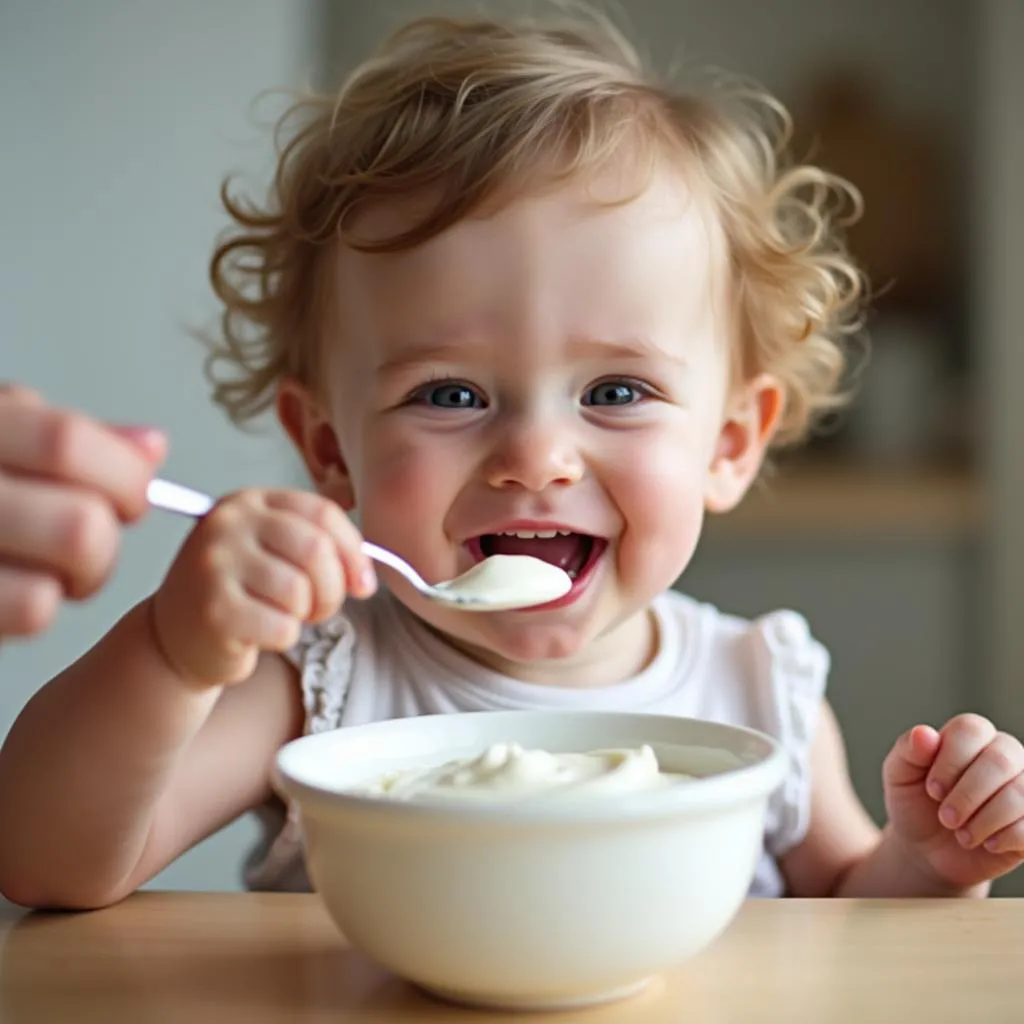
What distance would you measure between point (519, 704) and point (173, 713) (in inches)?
16.7

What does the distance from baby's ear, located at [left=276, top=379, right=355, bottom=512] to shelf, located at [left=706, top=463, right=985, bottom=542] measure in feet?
6.09

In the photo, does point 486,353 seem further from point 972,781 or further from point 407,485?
point 972,781

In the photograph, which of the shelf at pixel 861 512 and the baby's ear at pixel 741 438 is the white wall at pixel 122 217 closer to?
the baby's ear at pixel 741 438

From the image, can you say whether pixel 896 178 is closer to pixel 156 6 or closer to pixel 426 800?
pixel 156 6

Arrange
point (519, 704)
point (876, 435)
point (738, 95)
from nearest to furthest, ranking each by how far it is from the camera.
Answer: point (519, 704), point (738, 95), point (876, 435)

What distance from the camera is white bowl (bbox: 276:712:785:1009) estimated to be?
61 centimetres

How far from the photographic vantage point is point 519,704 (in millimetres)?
1143

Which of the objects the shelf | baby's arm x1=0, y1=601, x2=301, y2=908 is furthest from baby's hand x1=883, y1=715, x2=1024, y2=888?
the shelf

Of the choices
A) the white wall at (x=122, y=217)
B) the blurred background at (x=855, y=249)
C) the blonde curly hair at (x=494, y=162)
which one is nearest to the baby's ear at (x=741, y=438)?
the blonde curly hair at (x=494, y=162)

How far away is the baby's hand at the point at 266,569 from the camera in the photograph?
2.20 ft

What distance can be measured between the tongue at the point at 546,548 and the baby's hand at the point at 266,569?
1.19ft

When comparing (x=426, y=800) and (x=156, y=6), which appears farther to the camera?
(x=156, y=6)

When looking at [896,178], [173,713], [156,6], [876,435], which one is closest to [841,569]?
[876,435]

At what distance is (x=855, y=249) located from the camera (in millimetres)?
3529
